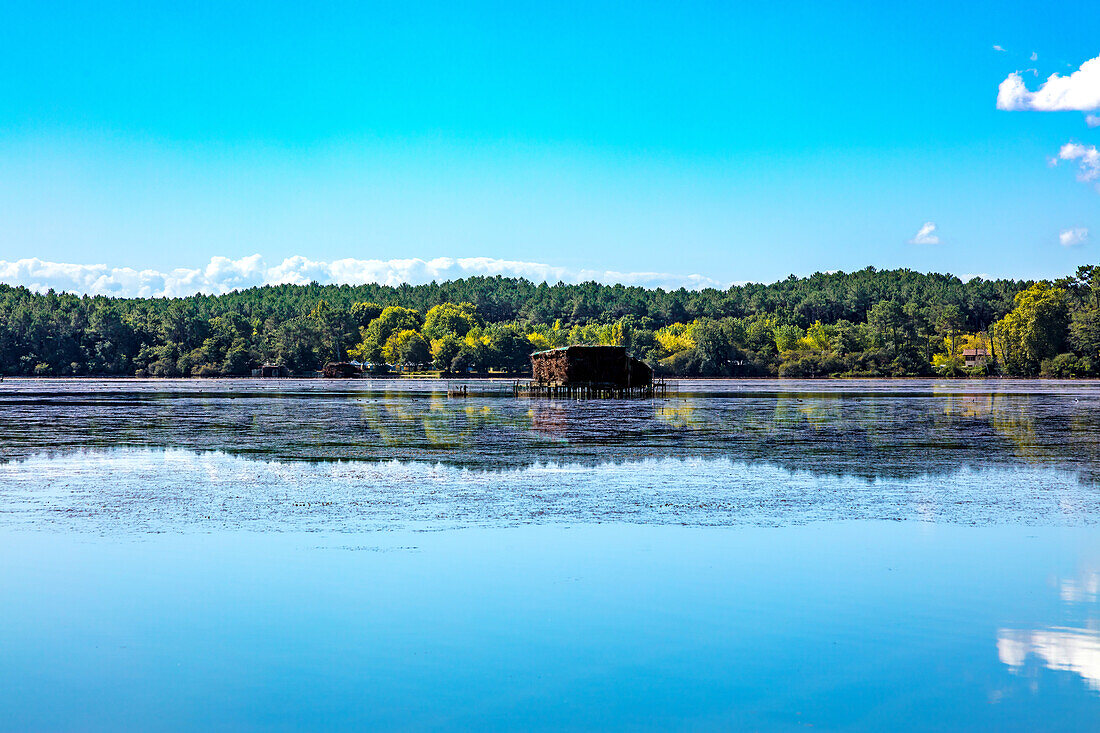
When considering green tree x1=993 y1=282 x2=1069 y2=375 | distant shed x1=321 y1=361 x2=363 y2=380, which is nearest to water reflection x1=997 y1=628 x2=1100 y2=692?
green tree x1=993 y1=282 x2=1069 y2=375

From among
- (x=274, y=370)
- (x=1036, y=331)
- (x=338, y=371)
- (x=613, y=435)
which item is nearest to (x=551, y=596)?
(x=613, y=435)

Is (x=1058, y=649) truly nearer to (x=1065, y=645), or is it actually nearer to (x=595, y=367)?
(x=1065, y=645)

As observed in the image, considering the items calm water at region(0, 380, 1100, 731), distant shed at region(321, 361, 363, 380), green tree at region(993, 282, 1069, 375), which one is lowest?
calm water at region(0, 380, 1100, 731)

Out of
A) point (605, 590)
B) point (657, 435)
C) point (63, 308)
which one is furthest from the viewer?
point (63, 308)

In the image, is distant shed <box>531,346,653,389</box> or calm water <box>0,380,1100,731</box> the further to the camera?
distant shed <box>531,346,653,389</box>

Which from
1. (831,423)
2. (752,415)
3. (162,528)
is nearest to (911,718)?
(162,528)

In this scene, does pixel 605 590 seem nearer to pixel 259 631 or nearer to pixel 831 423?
pixel 259 631

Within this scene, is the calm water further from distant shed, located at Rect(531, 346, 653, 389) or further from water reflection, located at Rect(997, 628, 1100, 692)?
distant shed, located at Rect(531, 346, 653, 389)

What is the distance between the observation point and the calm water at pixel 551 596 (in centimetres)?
805

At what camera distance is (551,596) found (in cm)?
1125

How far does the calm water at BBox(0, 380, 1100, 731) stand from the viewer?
8.05 metres

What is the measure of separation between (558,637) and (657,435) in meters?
25.8

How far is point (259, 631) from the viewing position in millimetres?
10031

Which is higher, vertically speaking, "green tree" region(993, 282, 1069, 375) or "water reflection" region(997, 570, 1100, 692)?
"green tree" region(993, 282, 1069, 375)
